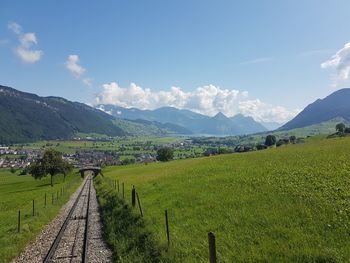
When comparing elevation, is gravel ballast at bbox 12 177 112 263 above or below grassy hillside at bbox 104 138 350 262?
below

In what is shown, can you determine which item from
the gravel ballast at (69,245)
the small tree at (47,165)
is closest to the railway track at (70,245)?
the gravel ballast at (69,245)

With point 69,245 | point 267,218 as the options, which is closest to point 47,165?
point 69,245

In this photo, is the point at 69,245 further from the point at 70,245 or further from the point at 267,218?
the point at 267,218

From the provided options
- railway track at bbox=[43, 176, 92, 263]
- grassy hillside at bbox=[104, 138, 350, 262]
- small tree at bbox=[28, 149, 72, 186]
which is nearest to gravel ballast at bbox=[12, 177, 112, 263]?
railway track at bbox=[43, 176, 92, 263]

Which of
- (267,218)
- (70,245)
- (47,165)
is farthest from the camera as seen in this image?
(47,165)

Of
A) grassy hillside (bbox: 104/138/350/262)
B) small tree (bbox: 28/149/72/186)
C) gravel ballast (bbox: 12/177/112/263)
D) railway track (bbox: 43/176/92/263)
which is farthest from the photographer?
small tree (bbox: 28/149/72/186)

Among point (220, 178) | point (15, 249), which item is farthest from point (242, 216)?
point (220, 178)

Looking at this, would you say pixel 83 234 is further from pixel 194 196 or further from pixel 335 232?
pixel 335 232

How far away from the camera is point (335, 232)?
1520 cm

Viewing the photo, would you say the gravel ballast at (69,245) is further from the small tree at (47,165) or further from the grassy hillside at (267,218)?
the small tree at (47,165)

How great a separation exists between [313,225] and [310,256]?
358 centimetres

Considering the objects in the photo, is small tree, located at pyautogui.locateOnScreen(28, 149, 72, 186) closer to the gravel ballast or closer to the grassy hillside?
the gravel ballast

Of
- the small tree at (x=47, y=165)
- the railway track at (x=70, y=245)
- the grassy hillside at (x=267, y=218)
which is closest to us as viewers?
the grassy hillside at (x=267, y=218)

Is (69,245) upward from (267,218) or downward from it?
downward
